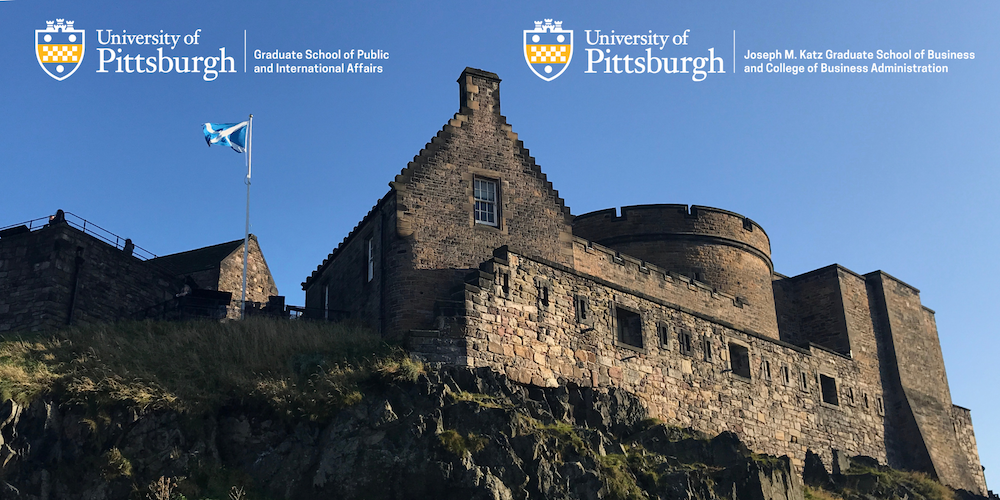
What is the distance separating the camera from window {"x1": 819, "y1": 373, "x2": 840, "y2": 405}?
Result: 101 feet

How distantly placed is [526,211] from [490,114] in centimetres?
280

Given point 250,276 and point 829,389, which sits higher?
point 250,276

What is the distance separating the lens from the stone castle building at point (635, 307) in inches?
904

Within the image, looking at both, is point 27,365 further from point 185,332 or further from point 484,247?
point 484,247

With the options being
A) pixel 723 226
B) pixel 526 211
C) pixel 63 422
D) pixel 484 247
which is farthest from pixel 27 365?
pixel 723 226

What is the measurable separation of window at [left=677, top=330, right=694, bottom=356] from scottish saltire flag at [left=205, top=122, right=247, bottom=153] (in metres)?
13.1

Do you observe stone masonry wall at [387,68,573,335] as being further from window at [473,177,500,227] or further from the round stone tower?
the round stone tower

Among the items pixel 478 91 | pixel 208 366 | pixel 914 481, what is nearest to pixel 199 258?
pixel 478 91

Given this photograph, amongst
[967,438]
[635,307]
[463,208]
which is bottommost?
[967,438]

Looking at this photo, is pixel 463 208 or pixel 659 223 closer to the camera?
pixel 463 208

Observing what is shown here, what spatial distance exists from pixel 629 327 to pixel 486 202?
4.90 meters

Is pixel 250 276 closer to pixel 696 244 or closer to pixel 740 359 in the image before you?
pixel 696 244

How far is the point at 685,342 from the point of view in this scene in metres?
26.4

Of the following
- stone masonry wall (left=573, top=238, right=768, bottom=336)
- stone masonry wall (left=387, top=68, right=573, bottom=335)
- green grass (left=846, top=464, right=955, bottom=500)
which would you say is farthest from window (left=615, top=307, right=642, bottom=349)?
green grass (left=846, top=464, right=955, bottom=500)
